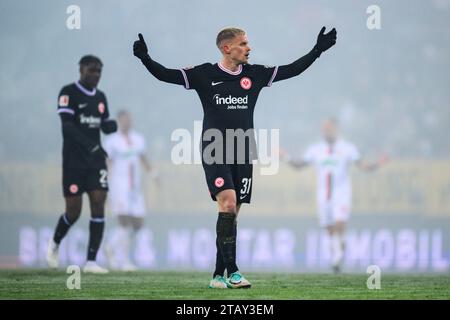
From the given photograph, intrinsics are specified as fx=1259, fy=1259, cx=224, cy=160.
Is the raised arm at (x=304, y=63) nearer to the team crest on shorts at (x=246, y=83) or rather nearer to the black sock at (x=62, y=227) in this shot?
the team crest on shorts at (x=246, y=83)

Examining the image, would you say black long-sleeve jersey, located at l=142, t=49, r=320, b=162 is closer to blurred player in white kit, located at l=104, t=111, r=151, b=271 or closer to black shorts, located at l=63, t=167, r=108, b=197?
black shorts, located at l=63, t=167, r=108, b=197

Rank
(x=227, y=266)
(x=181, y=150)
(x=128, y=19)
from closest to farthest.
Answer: (x=227, y=266), (x=181, y=150), (x=128, y=19)

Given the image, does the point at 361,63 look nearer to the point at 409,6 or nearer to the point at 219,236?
the point at 409,6

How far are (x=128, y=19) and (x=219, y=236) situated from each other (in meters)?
12.8

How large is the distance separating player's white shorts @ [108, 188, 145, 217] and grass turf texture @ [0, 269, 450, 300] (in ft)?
22.6

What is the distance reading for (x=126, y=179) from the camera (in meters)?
22.0

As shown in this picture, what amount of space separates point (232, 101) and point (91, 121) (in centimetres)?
446

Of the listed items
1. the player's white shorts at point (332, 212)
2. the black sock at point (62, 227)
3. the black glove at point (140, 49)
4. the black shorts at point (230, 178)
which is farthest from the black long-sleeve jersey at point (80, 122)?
the player's white shorts at point (332, 212)

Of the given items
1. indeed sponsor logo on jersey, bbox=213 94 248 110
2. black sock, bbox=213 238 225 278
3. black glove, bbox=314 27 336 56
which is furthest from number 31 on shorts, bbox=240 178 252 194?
black glove, bbox=314 27 336 56

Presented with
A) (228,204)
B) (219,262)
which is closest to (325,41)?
(228,204)

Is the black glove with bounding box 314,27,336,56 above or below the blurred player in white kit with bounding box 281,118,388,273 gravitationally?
above

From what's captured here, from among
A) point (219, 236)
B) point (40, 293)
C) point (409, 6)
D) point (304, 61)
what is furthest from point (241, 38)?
point (409, 6)

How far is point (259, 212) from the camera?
74.6 feet

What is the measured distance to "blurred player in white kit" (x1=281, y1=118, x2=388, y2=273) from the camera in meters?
20.3
